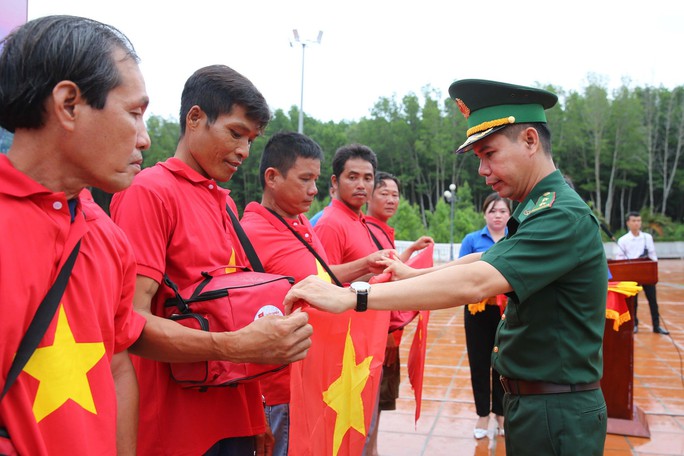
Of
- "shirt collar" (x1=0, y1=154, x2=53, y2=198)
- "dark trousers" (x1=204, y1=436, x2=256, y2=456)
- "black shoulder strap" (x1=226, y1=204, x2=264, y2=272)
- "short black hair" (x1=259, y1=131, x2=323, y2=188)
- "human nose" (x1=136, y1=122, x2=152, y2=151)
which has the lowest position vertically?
"dark trousers" (x1=204, y1=436, x2=256, y2=456)

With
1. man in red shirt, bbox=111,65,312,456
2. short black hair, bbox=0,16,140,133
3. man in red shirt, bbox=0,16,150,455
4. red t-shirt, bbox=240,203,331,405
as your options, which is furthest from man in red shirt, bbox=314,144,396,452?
short black hair, bbox=0,16,140,133

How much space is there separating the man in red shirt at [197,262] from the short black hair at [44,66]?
22.6 inches

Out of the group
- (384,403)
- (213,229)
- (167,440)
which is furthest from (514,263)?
(384,403)

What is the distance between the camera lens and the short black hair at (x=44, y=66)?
1.17m

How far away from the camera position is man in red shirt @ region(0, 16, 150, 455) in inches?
42.9

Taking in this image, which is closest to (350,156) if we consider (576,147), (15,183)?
(15,183)

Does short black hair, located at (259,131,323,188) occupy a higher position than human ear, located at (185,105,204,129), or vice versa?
human ear, located at (185,105,204,129)

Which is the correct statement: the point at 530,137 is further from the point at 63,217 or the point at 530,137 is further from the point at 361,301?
the point at 63,217

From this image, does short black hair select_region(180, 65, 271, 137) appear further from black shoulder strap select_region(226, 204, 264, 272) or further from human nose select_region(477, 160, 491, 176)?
human nose select_region(477, 160, 491, 176)

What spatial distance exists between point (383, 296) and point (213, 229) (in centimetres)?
64

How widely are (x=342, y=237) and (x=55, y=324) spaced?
270cm

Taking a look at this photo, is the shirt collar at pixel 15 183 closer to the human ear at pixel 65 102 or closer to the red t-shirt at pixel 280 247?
the human ear at pixel 65 102

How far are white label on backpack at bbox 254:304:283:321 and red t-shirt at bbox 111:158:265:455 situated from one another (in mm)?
224

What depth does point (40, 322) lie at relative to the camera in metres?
1.10
